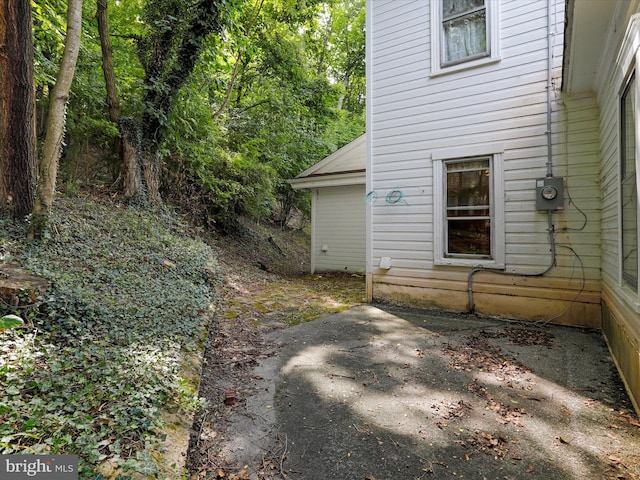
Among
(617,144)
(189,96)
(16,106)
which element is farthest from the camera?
(189,96)

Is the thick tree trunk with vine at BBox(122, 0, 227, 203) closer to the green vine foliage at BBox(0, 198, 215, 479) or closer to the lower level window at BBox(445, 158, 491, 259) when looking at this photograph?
the green vine foliage at BBox(0, 198, 215, 479)

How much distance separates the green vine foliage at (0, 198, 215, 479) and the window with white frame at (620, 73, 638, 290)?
11.3ft

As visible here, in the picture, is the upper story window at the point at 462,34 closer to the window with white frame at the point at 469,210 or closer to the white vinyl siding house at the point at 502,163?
the white vinyl siding house at the point at 502,163

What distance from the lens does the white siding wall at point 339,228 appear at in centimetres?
936

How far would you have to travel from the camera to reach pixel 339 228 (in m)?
9.64

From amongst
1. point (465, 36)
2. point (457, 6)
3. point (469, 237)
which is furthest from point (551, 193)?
point (457, 6)

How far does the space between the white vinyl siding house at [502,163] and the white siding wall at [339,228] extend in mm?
3291

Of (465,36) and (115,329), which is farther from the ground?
(465,36)

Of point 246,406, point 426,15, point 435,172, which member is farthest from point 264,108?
point 246,406

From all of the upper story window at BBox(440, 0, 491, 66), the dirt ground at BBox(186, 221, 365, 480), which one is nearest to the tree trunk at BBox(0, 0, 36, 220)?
the dirt ground at BBox(186, 221, 365, 480)

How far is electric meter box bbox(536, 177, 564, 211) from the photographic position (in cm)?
441

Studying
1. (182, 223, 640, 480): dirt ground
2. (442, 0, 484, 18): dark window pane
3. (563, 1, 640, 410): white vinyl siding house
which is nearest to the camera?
(182, 223, 640, 480): dirt ground

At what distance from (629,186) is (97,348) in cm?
435

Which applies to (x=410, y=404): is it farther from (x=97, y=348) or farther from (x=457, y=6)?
(x=457, y=6)
